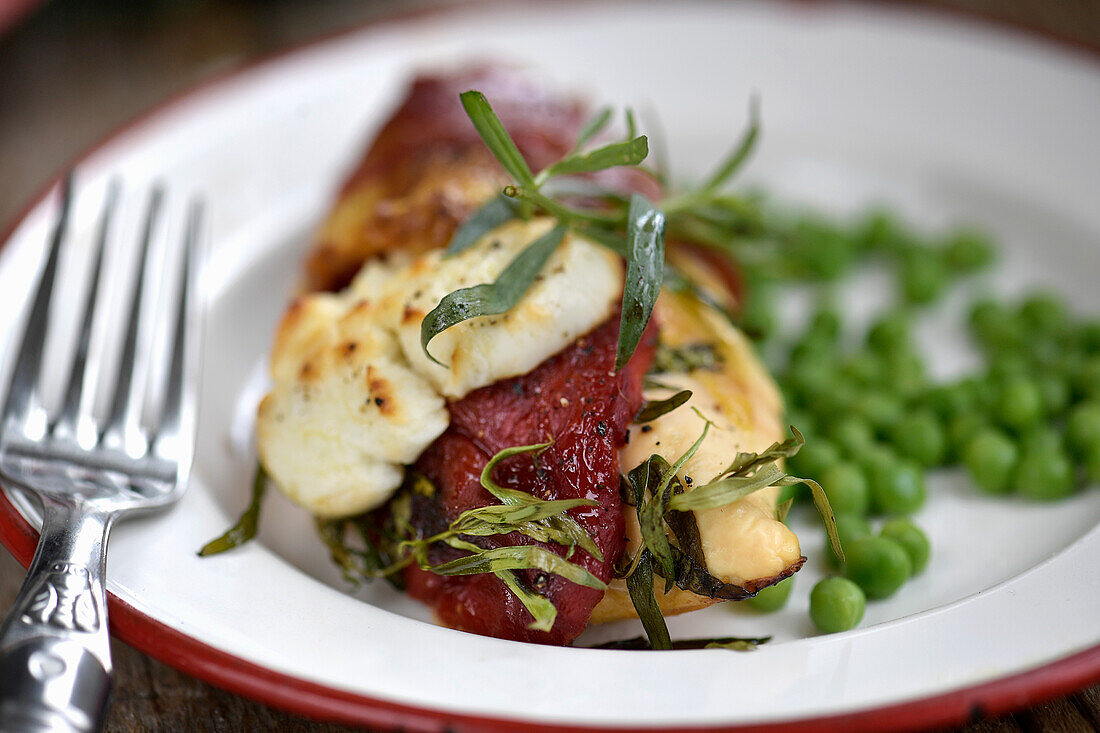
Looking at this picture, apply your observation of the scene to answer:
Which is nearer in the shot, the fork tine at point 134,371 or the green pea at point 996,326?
the fork tine at point 134,371

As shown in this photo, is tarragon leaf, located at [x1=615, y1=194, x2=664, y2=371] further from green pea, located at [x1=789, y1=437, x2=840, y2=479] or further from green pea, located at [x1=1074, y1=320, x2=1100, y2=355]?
green pea, located at [x1=1074, y1=320, x2=1100, y2=355]

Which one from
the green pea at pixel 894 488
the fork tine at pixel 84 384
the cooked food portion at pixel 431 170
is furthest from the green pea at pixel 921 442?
the fork tine at pixel 84 384

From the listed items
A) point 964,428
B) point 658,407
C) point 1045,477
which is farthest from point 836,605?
point 964,428

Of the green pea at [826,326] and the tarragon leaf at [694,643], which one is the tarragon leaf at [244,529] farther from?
the green pea at [826,326]

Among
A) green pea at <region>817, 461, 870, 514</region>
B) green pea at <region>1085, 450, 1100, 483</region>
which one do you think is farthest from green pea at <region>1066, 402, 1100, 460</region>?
green pea at <region>817, 461, 870, 514</region>

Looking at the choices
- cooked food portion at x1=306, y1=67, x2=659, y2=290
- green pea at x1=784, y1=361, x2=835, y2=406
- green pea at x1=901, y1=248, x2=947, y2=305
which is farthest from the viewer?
green pea at x1=901, y1=248, x2=947, y2=305

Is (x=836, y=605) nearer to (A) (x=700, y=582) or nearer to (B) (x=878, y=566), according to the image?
Answer: (B) (x=878, y=566)

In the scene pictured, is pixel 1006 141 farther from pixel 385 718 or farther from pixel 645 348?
pixel 385 718

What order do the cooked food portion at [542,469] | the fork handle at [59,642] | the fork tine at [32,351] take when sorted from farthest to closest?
the fork tine at [32,351]
the cooked food portion at [542,469]
the fork handle at [59,642]
